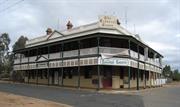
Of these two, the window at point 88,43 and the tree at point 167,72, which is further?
the tree at point 167,72

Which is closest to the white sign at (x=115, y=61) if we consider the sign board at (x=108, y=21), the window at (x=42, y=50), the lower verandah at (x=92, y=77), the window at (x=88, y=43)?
the lower verandah at (x=92, y=77)

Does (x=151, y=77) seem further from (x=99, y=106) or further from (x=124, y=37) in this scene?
(x=99, y=106)

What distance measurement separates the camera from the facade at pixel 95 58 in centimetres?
3750

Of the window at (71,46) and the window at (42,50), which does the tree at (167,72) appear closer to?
the window at (42,50)

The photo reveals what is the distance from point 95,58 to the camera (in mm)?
36875

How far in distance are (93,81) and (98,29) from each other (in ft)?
20.7

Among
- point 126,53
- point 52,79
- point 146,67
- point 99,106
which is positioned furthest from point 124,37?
point 99,106

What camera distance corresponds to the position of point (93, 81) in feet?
132

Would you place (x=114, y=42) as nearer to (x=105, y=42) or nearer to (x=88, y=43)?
(x=105, y=42)

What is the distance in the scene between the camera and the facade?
37500 millimetres

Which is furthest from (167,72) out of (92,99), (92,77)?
(92,99)

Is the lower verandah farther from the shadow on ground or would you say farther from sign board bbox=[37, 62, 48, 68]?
the shadow on ground

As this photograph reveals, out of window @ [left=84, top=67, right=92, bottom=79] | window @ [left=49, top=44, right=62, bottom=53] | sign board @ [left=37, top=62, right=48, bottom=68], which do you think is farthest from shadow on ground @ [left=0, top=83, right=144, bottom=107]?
window @ [left=49, top=44, right=62, bottom=53]

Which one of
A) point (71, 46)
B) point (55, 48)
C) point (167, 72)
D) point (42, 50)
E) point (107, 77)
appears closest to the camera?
point (107, 77)
